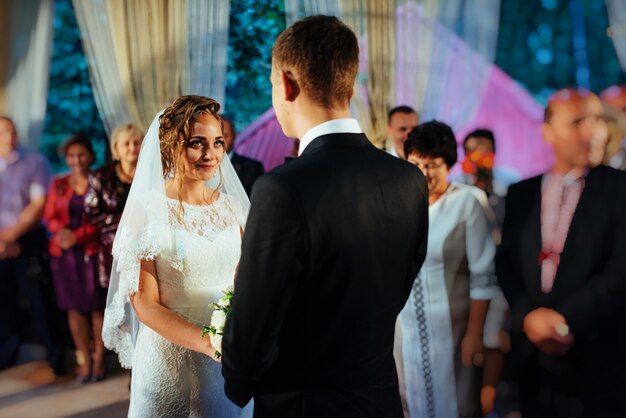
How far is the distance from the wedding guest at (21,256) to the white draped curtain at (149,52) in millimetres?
727

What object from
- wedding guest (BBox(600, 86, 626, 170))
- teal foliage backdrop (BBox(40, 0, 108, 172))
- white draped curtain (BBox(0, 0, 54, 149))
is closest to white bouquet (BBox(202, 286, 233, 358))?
wedding guest (BBox(600, 86, 626, 170))

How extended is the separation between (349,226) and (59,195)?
11.4 ft

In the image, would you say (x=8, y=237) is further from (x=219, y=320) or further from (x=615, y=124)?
(x=615, y=124)

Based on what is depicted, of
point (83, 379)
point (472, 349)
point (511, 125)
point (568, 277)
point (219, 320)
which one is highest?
point (511, 125)

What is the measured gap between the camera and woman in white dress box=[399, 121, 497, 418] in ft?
9.29

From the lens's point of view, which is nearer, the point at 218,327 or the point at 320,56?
the point at 320,56

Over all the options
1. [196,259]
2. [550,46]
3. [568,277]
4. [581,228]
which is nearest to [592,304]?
[568,277]

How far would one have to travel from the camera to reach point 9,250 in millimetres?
4406

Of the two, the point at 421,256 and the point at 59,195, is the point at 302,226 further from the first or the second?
the point at 59,195

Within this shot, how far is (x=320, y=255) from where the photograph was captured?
1.23 m

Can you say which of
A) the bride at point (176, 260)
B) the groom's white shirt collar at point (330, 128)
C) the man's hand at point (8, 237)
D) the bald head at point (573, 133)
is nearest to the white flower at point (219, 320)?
the bride at point (176, 260)

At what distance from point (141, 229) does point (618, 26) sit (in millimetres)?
3754

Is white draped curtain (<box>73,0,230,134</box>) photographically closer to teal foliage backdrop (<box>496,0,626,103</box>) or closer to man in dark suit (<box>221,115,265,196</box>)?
man in dark suit (<box>221,115,265,196</box>)

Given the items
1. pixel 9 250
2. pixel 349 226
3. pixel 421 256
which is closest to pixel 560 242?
pixel 421 256
